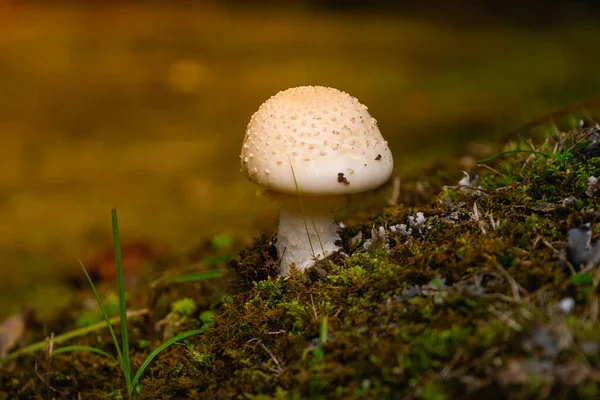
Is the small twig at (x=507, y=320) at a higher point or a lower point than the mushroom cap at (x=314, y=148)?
lower

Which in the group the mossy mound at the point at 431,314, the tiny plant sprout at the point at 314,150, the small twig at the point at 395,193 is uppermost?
the tiny plant sprout at the point at 314,150

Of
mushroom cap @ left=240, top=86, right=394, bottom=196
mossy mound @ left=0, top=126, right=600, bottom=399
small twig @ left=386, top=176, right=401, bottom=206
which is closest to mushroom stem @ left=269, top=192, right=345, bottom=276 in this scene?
mossy mound @ left=0, top=126, right=600, bottom=399

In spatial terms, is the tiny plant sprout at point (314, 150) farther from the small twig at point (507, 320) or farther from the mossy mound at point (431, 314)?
the small twig at point (507, 320)

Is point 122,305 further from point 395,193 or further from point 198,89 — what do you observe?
point 198,89

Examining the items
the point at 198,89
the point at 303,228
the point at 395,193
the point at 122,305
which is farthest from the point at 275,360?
the point at 198,89

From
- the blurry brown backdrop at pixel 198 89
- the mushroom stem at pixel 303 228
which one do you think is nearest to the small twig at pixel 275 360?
the mushroom stem at pixel 303 228

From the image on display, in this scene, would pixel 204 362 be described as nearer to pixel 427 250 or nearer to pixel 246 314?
pixel 246 314
